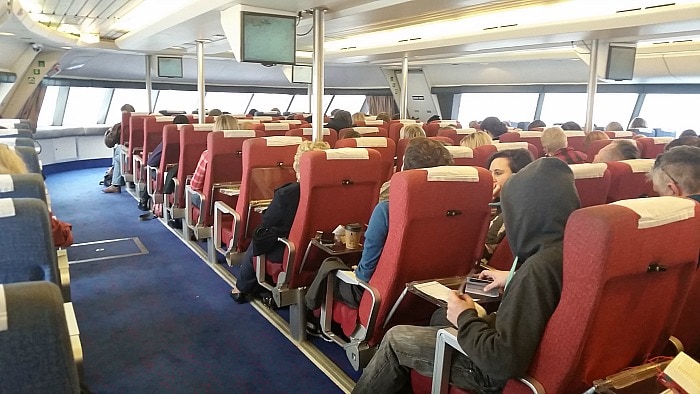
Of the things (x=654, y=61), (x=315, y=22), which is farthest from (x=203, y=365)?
(x=654, y=61)

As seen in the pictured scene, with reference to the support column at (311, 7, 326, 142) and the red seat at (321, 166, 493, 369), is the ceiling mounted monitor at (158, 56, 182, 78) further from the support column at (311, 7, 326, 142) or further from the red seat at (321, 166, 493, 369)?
the red seat at (321, 166, 493, 369)

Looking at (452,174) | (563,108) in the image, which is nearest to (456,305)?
(452,174)

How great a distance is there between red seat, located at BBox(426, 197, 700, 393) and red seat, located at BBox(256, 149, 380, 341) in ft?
5.71

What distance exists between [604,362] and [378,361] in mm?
944

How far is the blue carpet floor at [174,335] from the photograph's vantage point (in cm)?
322

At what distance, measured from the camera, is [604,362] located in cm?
179

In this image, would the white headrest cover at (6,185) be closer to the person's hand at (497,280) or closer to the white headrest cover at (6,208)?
the white headrest cover at (6,208)

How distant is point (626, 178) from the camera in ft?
12.0

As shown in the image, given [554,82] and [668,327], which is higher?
[554,82]

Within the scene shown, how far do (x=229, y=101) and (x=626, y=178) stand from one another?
1613 cm

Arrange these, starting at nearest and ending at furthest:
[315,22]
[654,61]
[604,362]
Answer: [604,362], [315,22], [654,61]

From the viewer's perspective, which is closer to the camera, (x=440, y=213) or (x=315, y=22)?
(x=440, y=213)

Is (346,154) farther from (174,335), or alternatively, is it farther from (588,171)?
(174,335)

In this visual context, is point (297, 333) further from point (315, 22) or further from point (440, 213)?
point (315, 22)
